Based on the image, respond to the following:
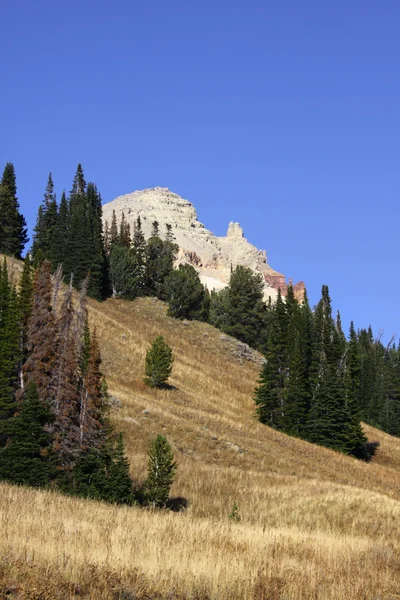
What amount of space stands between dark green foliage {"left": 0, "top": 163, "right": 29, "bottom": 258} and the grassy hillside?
103 feet

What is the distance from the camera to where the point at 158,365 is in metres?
55.8

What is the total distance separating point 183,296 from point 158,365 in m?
35.6

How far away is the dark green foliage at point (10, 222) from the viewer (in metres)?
86.8

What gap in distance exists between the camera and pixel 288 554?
10328mm

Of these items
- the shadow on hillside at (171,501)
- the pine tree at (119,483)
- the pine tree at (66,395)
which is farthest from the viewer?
the pine tree at (66,395)

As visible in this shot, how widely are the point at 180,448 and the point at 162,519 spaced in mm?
23950

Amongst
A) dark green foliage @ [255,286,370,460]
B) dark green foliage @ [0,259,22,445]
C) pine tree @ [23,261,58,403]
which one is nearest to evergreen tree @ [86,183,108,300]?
dark green foliage @ [255,286,370,460]

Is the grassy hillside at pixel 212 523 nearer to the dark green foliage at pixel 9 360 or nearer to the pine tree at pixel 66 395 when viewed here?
the pine tree at pixel 66 395

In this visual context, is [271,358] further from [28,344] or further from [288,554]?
[288,554]

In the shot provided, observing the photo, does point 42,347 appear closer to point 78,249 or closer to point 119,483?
point 119,483

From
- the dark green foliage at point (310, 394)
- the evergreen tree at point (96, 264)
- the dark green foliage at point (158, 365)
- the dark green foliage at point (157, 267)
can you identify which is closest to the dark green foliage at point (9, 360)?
the dark green foliage at point (158, 365)

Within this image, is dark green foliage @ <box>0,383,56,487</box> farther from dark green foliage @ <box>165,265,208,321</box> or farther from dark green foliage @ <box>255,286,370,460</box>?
dark green foliage @ <box>165,265,208,321</box>

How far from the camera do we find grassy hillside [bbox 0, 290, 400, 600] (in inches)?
295

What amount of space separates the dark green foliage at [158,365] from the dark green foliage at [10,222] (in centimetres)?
3622
